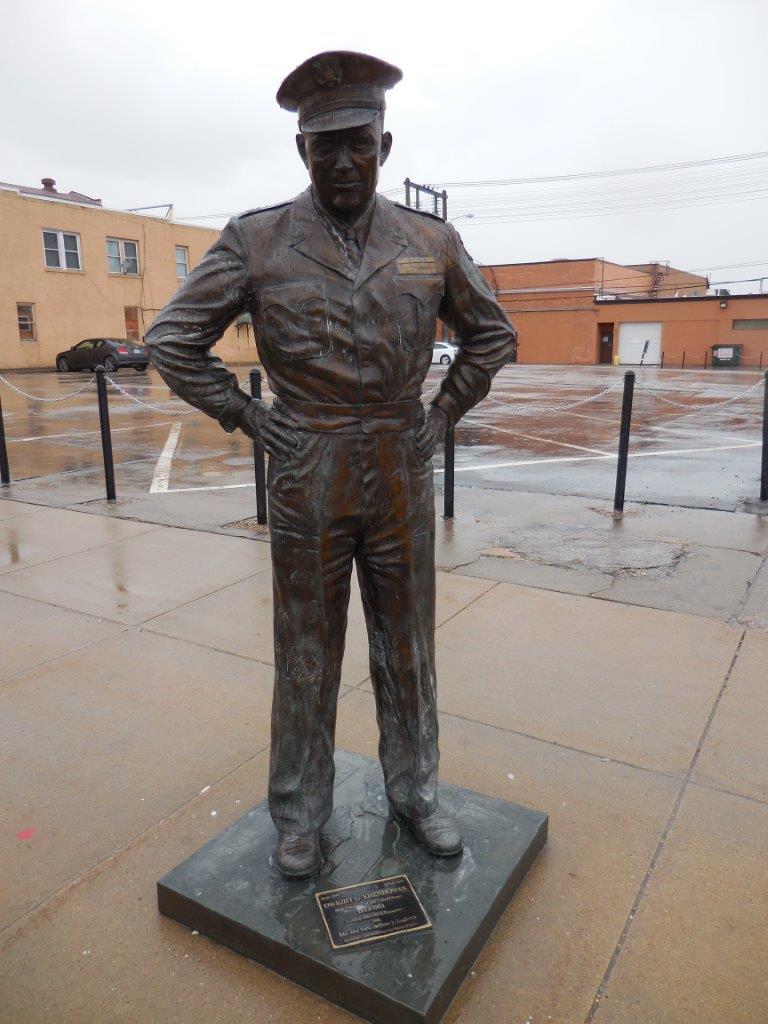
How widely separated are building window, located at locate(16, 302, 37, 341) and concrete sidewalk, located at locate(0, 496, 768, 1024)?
28355 millimetres

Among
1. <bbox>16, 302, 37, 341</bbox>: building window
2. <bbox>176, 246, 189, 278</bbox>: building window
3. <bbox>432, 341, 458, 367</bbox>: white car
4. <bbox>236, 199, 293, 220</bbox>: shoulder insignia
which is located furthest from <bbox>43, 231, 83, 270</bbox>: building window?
<bbox>236, 199, 293, 220</bbox>: shoulder insignia

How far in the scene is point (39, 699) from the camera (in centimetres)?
375

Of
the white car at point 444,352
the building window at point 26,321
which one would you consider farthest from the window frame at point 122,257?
the white car at point 444,352

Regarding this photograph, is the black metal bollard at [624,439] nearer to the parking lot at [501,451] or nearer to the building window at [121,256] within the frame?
the parking lot at [501,451]

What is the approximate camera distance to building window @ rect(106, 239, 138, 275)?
1308 inches

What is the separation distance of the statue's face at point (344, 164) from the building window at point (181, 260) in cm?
3557

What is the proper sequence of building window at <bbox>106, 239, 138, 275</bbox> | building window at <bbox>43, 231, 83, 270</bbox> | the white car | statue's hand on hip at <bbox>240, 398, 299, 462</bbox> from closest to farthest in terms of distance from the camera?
1. statue's hand on hip at <bbox>240, 398, 299, 462</bbox>
2. building window at <bbox>43, 231, 83, 270</bbox>
3. building window at <bbox>106, 239, 138, 275</bbox>
4. the white car

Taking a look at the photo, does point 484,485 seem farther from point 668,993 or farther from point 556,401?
point 556,401

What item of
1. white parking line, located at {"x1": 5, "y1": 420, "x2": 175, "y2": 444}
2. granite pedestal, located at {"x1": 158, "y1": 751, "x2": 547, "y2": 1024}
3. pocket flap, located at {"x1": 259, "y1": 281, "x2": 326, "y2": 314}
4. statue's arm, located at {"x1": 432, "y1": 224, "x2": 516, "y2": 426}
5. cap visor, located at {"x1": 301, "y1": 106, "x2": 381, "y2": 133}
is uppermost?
cap visor, located at {"x1": 301, "y1": 106, "x2": 381, "y2": 133}

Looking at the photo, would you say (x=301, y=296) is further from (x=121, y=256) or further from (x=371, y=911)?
(x=121, y=256)

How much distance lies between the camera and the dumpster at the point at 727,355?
123 feet

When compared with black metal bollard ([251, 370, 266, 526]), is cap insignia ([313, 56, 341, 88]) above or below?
above

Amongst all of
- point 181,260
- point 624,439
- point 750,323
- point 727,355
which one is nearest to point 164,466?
point 624,439

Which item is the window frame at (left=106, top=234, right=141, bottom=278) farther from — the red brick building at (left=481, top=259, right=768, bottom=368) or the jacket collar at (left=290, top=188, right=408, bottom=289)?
the jacket collar at (left=290, top=188, right=408, bottom=289)
